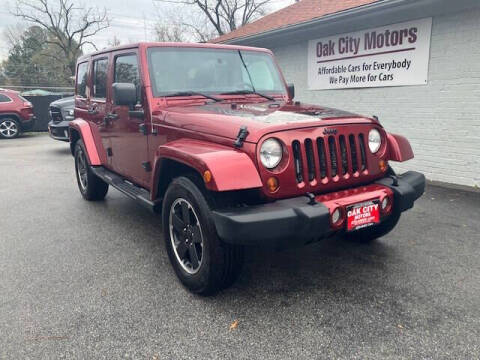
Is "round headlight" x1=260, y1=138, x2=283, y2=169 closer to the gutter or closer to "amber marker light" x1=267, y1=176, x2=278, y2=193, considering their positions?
"amber marker light" x1=267, y1=176, x2=278, y2=193

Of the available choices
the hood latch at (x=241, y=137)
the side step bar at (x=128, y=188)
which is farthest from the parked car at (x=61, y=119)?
the hood latch at (x=241, y=137)

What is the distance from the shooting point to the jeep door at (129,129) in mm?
3656

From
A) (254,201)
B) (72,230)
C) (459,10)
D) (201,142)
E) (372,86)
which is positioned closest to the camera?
(254,201)


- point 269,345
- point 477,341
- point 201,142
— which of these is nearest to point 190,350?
point 269,345

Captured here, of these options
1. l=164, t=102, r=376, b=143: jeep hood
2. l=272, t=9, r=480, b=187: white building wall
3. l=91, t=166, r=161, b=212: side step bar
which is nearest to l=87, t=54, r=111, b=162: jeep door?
l=91, t=166, r=161, b=212: side step bar

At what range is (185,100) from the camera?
3.50 metres

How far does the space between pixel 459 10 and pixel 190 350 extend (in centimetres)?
610

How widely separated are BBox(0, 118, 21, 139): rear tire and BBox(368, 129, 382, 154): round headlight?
14881 mm

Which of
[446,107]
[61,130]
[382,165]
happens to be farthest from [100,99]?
[61,130]

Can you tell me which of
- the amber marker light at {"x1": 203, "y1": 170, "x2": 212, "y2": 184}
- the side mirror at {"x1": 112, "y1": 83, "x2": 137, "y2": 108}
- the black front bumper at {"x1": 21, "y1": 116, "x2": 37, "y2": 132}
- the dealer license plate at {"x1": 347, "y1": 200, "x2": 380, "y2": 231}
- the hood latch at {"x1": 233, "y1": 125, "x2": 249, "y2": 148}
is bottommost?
the black front bumper at {"x1": 21, "y1": 116, "x2": 37, "y2": 132}

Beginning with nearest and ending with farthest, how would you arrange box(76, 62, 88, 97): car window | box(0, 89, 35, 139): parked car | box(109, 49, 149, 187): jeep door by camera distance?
1. box(109, 49, 149, 187): jeep door
2. box(76, 62, 88, 97): car window
3. box(0, 89, 35, 139): parked car

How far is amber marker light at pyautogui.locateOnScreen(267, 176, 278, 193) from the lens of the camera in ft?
8.18

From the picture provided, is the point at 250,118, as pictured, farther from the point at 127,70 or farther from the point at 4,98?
the point at 4,98

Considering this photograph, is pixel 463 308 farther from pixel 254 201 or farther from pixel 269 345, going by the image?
pixel 254 201
